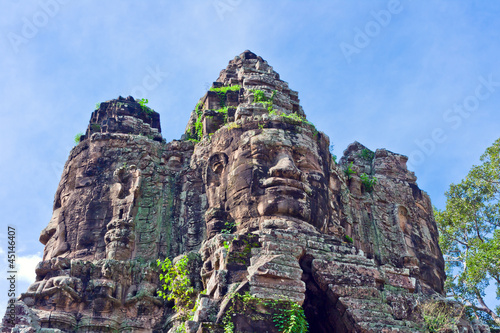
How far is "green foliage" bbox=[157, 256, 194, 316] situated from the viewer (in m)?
14.1

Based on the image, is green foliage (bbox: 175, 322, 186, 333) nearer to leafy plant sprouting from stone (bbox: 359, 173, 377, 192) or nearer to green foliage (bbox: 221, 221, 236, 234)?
green foliage (bbox: 221, 221, 236, 234)

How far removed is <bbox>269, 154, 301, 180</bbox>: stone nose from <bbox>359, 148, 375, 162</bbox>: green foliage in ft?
23.7

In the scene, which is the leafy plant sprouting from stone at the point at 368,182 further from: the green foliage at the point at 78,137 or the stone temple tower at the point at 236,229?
the green foliage at the point at 78,137

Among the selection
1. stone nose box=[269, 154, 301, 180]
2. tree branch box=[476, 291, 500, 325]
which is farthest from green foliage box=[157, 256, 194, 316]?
tree branch box=[476, 291, 500, 325]

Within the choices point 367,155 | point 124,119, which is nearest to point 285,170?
point 124,119

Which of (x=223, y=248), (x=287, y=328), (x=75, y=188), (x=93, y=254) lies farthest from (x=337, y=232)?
(x=75, y=188)

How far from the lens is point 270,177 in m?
15.4

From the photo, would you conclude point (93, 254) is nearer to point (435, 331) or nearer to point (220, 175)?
point (220, 175)

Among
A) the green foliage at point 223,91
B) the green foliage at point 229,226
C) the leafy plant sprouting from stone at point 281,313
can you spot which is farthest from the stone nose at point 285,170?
the green foliage at point 223,91

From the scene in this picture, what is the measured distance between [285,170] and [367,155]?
7745 mm

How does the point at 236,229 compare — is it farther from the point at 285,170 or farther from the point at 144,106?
the point at 144,106

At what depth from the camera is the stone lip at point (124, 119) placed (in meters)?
19.6

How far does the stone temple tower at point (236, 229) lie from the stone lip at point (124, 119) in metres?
0.05

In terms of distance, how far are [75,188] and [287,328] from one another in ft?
31.0
